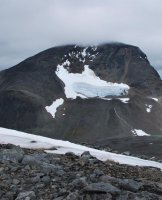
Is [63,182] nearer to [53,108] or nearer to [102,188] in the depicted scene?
[102,188]

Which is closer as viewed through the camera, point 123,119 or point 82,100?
point 123,119

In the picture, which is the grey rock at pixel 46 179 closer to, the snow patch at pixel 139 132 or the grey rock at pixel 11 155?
the grey rock at pixel 11 155

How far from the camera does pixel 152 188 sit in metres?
12.9

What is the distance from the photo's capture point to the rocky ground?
38.9ft

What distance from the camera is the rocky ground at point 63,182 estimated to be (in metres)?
11.9

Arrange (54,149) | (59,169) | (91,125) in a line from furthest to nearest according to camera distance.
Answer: (91,125), (54,149), (59,169)

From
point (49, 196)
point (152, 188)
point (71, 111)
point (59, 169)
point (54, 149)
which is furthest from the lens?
point (71, 111)

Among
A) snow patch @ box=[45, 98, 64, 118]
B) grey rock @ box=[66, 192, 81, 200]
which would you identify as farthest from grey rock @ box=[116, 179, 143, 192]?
snow patch @ box=[45, 98, 64, 118]

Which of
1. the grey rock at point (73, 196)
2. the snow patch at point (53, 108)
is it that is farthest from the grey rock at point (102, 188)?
the snow patch at point (53, 108)

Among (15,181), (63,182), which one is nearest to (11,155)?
(15,181)

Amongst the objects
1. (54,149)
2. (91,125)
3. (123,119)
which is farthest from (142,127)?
(54,149)

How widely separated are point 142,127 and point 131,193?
566 ft

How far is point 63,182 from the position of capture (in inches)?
498

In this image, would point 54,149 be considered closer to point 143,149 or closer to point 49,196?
point 49,196
